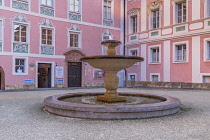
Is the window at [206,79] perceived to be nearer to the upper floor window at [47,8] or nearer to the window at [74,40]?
the window at [74,40]

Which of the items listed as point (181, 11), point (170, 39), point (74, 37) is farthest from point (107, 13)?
point (181, 11)

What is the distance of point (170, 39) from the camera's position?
61.5ft

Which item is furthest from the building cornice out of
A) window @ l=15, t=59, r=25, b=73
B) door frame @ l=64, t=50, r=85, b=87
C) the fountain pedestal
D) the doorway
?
the doorway

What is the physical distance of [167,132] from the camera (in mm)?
4543

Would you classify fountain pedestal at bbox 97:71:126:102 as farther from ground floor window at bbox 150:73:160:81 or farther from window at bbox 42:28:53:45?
ground floor window at bbox 150:73:160:81

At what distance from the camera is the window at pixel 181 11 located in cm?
1811

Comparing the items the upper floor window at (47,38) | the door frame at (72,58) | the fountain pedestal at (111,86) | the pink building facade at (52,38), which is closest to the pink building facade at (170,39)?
the pink building facade at (52,38)

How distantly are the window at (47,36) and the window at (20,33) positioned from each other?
1481 millimetres

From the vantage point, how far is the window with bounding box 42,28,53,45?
59.9 feet

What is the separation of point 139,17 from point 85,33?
544 cm

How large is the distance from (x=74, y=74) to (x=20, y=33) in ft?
18.5

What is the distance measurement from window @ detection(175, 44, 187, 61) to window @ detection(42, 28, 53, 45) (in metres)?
10.3

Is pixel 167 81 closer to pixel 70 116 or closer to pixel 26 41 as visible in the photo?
pixel 26 41

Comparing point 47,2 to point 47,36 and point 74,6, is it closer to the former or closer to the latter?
point 74,6
